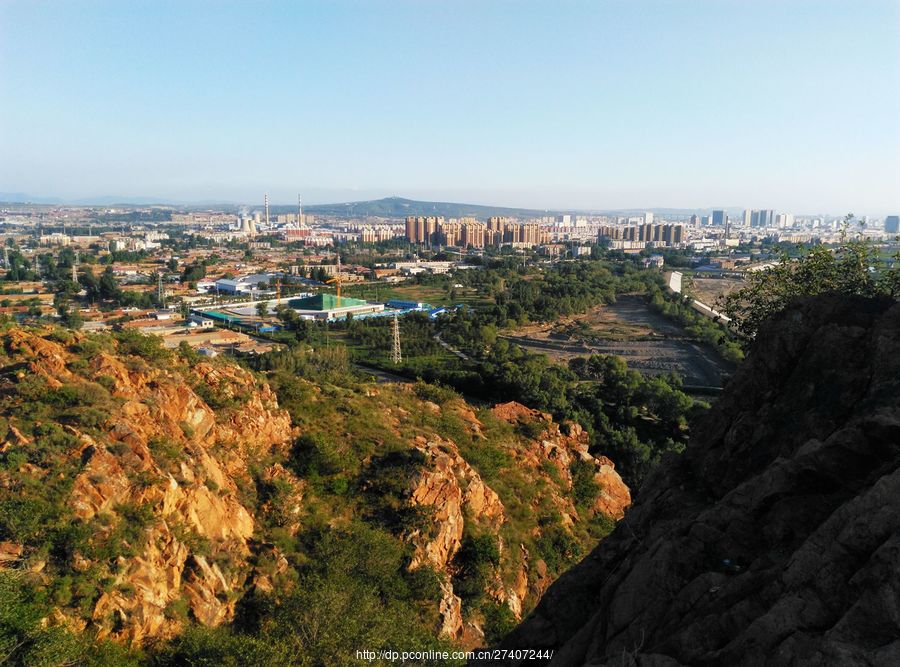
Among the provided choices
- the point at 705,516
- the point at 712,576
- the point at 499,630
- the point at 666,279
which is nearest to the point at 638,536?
the point at 705,516

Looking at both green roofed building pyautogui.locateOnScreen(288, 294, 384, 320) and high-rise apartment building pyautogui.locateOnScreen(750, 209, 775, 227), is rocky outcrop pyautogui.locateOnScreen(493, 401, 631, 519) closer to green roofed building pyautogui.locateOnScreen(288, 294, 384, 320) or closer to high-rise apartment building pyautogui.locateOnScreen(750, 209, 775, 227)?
green roofed building pyautogui.locateOnScreen(288, 294, 384, 320)

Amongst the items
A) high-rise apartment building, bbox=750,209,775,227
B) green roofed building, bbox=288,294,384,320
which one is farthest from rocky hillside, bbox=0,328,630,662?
high-rise apartment building, bbox=750,209,775,227

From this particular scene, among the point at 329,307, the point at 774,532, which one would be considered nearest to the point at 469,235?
the point at 329,307

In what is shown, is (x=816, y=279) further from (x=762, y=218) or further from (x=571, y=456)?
(x=762, y=218)

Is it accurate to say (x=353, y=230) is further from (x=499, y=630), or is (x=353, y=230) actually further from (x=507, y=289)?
(x=499, y=630)

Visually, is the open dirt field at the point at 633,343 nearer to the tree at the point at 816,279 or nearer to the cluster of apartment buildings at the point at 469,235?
the tree at the point at 816,279

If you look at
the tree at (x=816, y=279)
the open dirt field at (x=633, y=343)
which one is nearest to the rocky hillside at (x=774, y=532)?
the tree at (x=816, y=279)
